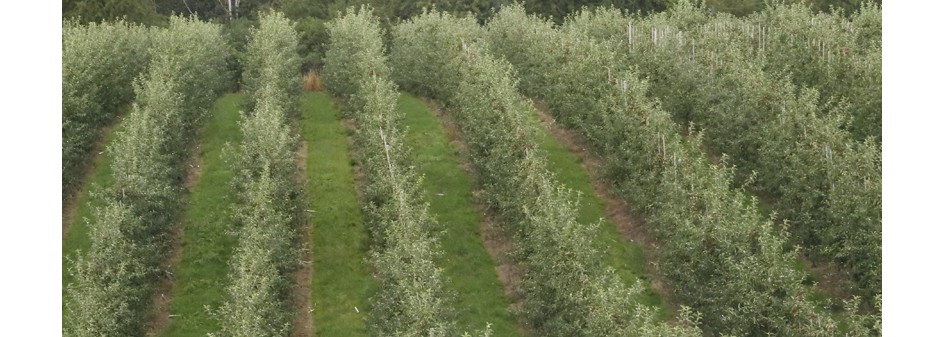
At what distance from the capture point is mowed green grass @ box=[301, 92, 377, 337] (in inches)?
1127

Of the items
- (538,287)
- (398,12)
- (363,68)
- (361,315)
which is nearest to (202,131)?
(363,68)

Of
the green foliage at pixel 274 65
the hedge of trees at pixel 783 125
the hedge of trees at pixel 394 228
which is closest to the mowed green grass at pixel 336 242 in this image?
the hedge of trees at pixel 394 228

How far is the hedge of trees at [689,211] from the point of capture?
79.3 feet

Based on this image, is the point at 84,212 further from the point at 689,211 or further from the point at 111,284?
the point at 689,211

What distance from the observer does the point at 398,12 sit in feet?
248

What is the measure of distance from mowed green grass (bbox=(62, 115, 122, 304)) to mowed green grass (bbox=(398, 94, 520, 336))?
1170 cm

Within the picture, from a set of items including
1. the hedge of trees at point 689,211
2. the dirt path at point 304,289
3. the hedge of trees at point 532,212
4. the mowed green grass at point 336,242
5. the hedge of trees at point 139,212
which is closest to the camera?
the hedge of trees at point 532,212

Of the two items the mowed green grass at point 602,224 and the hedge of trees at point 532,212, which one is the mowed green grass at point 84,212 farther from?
the mowed green grass at point 602,224

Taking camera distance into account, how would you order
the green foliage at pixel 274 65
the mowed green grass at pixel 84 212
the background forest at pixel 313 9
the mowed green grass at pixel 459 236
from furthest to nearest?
the background forest at pixel 313 9
the green foliage at pixel 274 65
the mowed green grass at pixel 84 212
the mowed green grass at pixel 459 236

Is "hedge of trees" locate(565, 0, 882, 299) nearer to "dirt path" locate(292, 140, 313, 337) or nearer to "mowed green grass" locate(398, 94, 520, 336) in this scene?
"mowed green grass" locate(398, 94, 520, 336)

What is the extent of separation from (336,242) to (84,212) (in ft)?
32.3

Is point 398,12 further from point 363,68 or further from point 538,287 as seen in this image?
point 538,287

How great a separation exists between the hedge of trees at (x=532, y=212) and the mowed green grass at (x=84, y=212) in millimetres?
13264

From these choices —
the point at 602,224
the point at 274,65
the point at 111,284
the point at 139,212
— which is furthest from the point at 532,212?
the point at 274,65
